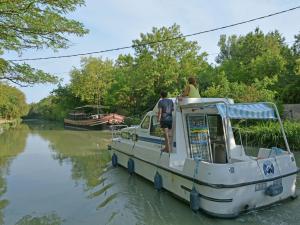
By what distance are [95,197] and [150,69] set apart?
2656 centimetres

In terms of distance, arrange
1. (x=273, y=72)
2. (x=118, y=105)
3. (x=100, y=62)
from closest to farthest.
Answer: (x=273, y=72) → (x=118, y=105) → (x=100, y=62)

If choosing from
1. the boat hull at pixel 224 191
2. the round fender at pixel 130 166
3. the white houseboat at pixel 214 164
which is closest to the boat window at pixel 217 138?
the white houseboat at pixel 214 164

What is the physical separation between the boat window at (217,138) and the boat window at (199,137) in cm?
13

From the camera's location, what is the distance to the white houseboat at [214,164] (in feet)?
21.9

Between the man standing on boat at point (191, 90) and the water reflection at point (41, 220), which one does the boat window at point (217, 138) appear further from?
the water reflection at point (41, 220)

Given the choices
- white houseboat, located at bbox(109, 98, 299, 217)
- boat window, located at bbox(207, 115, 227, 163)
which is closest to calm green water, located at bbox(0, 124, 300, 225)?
white houseboat, located at bbox(109, 98, 299, 217)

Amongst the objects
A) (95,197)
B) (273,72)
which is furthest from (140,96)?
(95,197)

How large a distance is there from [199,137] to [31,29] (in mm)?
5513

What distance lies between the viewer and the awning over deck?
6.83 metres

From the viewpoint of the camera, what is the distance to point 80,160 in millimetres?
15117

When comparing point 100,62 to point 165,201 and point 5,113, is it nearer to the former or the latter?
point 5,113

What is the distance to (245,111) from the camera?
6.93 metres

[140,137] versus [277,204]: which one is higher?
[140,137]

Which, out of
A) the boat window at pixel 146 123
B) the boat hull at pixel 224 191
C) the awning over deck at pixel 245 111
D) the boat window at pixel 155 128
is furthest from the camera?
the boat window at pixel 146 123
